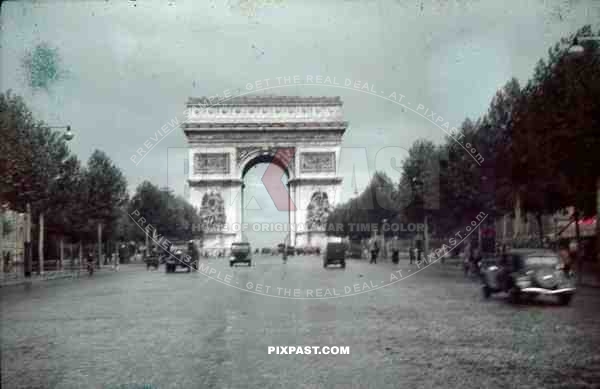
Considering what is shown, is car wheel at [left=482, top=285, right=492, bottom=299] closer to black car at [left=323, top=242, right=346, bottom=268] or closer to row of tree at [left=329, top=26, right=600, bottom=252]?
row of tree at [left=329, top=26, right=600, bottom=252]

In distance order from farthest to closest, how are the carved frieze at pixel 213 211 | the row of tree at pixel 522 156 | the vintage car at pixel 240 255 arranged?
the carved frieze at pixel 213 211
the vintage car at pixel 240 255
the row of tree at pixel 522 156

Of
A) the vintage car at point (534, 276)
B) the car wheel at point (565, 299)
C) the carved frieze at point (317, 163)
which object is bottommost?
the car wheel at point (565, 299)

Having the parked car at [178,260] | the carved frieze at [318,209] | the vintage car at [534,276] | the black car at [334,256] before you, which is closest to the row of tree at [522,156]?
the black car at [334,256]

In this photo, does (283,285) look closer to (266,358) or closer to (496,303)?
(496,303)

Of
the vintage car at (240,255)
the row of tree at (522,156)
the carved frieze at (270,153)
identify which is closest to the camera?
the row of tree at (522,156)

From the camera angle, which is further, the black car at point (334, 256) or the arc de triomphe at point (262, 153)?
the arc de triomphe at point (262, 153)

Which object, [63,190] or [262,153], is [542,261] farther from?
[262,153]

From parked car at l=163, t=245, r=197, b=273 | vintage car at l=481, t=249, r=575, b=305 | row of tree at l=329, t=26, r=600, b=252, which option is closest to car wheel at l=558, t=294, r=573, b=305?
vintage car at l=481, t=249, r=575, b=305

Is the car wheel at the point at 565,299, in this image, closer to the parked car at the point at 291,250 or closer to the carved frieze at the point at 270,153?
the carved frieze at the point at 270,153

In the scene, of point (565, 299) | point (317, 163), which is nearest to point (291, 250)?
point (317, 163)
